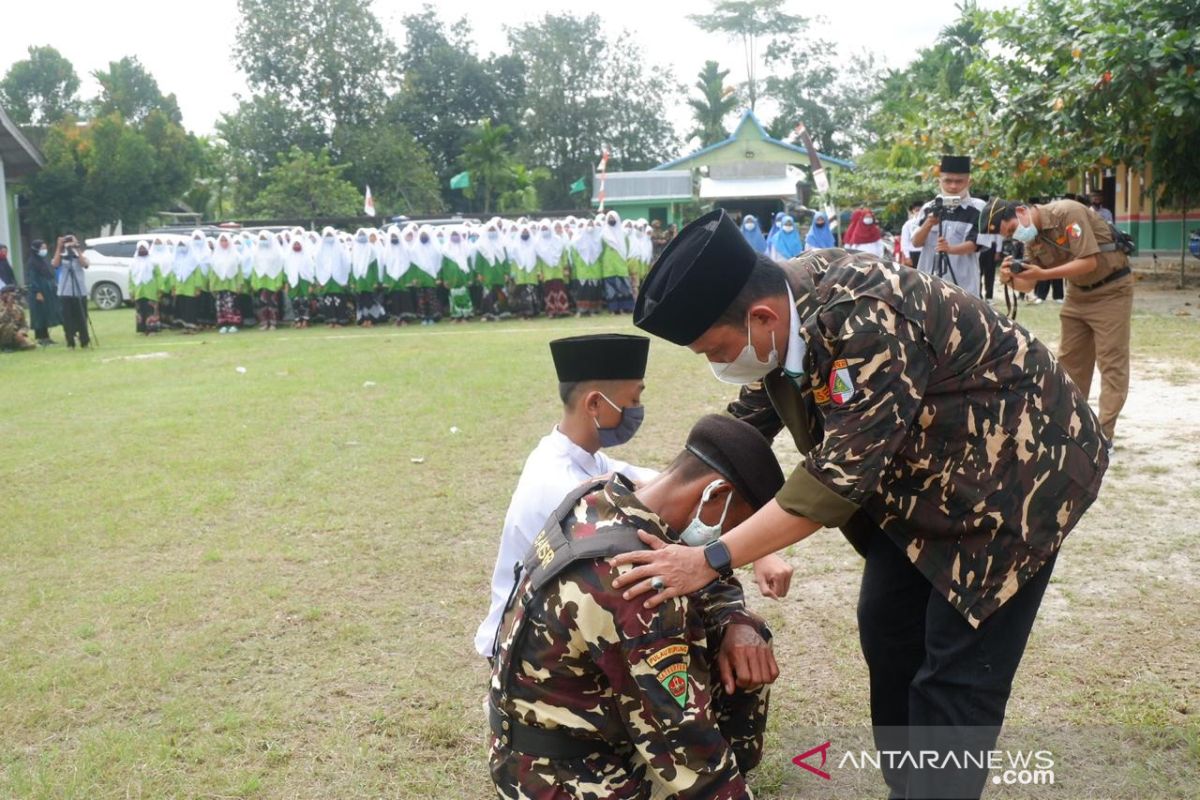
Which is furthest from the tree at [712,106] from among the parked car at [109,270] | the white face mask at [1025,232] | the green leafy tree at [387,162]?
the white face mask at [1025,232]

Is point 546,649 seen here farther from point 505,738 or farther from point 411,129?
point 411,129

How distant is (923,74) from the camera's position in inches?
1843

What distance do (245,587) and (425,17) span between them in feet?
178

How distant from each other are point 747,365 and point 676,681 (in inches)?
27.4

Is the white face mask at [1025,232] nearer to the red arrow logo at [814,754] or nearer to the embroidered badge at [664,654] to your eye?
the red arrow logo at [814,754]

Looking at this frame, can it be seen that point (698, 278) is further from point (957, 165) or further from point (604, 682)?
point (957, 165)

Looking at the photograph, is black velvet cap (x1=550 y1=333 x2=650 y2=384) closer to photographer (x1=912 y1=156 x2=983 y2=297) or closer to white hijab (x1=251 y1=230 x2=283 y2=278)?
photographer (x1=912 y1=156 x2=983 y2=297)

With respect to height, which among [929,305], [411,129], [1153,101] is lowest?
[929,305]

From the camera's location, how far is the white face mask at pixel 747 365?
7.85 feet

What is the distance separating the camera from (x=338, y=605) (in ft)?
16.6

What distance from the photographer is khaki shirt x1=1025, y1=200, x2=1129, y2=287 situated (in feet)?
21.9

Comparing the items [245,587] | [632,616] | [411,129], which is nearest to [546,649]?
[632,616]

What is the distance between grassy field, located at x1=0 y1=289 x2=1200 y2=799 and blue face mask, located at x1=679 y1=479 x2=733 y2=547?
3.89ft

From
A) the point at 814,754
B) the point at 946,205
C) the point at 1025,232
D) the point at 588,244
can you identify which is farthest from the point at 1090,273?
the point at 588,244
